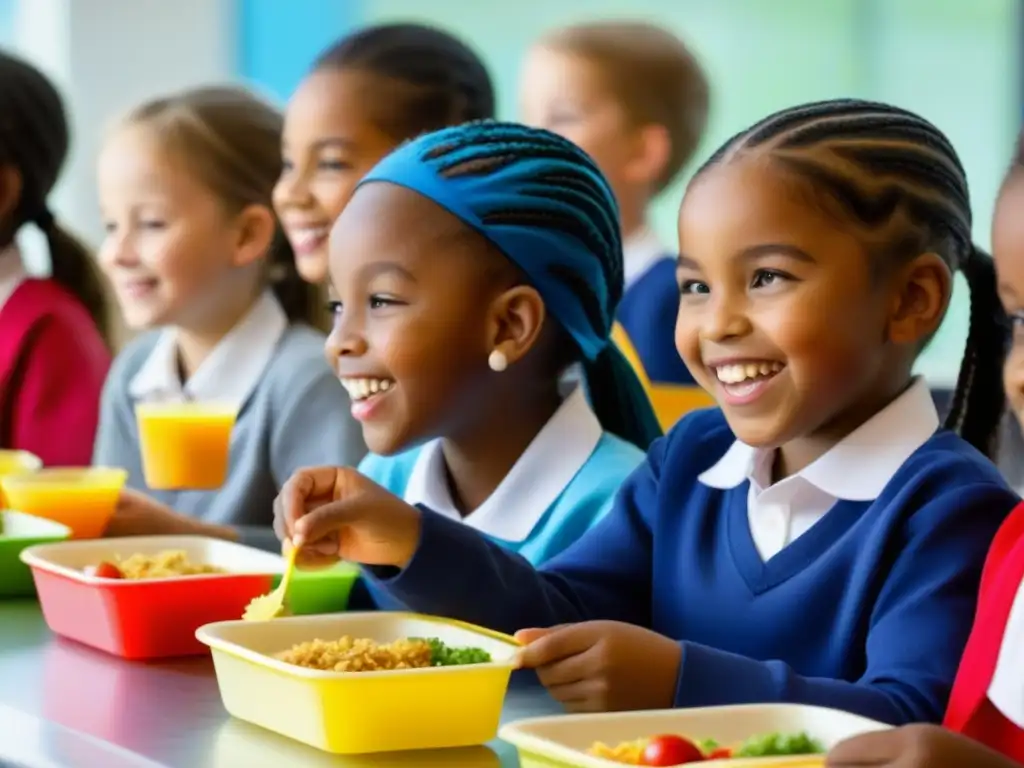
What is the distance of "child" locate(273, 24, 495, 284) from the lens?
93.6 inches

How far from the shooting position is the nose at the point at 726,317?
4.81 feet

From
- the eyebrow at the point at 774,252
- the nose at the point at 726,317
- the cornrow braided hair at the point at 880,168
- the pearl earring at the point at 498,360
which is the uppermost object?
the cornrow braided hair at the point at 880,168

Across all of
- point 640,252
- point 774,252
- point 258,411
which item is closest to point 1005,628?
point 774,252

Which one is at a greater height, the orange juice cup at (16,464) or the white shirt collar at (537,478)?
the white shirt collar at (537,478)

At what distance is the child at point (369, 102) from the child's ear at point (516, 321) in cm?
62

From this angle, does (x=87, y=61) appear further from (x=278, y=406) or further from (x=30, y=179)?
(x=278, y=406)

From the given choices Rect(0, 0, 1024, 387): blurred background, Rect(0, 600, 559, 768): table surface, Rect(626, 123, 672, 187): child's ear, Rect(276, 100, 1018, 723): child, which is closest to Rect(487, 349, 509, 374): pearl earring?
Rect(276, 100, 1018, 723): child

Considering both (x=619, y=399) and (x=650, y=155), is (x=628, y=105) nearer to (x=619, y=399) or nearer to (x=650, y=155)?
(x=650, y=155)

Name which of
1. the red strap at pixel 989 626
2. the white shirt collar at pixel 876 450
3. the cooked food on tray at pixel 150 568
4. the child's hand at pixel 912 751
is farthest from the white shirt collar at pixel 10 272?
the child's hand at pixel 912 751

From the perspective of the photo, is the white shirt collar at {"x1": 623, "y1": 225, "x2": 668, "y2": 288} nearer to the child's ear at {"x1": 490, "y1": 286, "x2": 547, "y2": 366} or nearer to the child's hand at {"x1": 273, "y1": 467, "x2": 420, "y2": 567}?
the child's ear at {"x1": 490, "y1": 286, "x2": 547, "y2": 366}

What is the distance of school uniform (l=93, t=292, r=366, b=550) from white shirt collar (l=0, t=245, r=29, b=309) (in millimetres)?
431

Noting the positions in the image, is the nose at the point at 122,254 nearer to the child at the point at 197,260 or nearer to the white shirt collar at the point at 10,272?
the child at the point at 197,260

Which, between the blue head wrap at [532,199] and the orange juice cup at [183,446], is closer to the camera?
the blue head wrap at [532,199]

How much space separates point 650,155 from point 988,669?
2.28m
